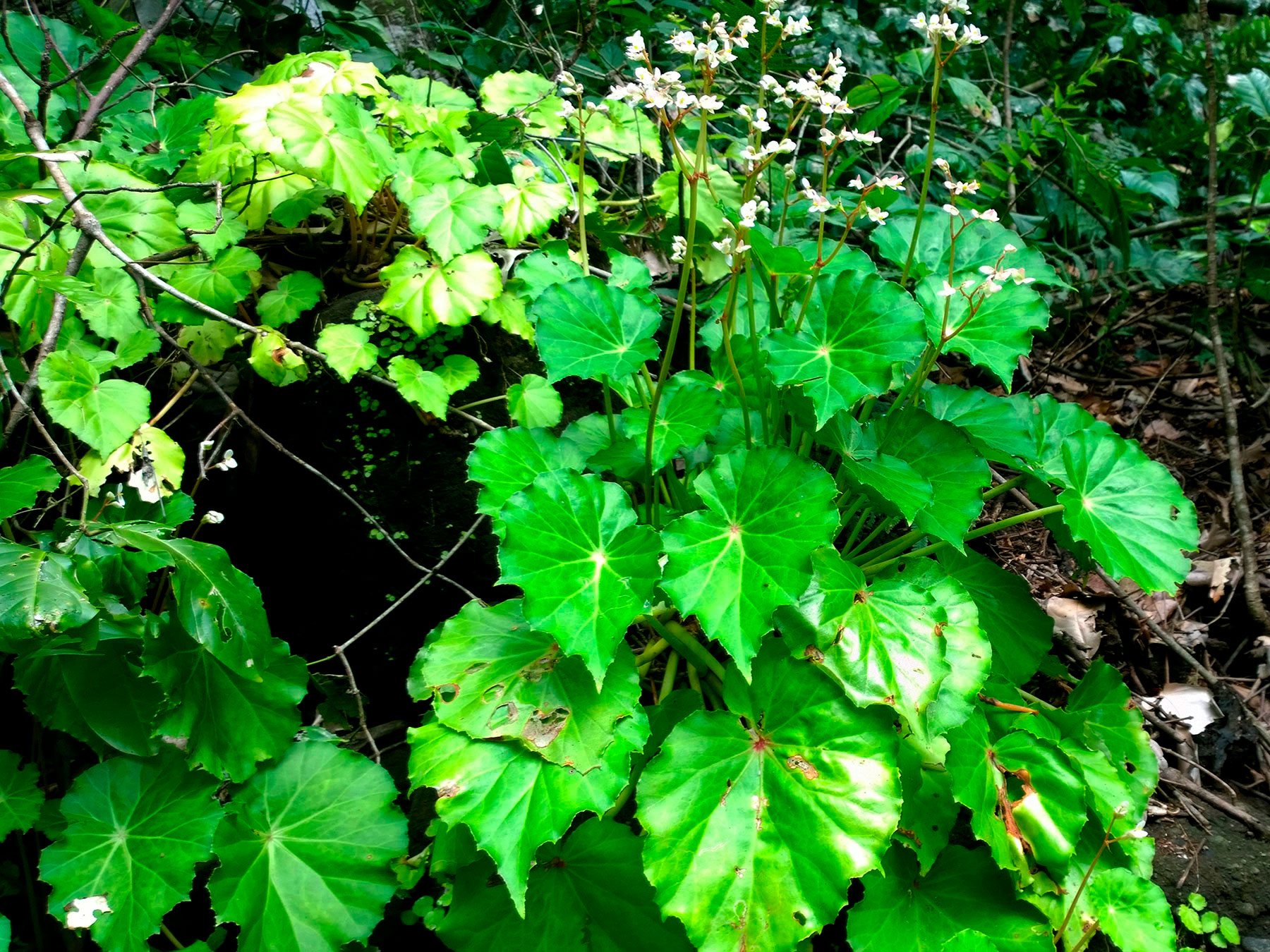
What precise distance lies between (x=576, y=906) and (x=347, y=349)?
1161 mm

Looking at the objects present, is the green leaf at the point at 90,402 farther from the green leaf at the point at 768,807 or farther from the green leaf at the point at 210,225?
the green leaf at the point at 768,807

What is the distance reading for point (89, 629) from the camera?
1280 mm

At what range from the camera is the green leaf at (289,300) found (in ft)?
6.02

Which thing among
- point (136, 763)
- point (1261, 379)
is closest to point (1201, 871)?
point (1261, 379)

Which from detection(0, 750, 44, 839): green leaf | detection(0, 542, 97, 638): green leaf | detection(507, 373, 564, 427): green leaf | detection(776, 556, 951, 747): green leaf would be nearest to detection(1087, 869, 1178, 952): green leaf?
detection(776, 556, 951, 747): green leaf

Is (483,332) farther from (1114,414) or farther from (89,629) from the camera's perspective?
(1114,414)

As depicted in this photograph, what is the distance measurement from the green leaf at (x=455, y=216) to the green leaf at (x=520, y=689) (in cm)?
78

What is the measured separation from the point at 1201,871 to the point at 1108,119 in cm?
298

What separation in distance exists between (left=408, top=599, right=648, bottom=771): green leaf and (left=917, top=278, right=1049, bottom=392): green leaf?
0.80 meters

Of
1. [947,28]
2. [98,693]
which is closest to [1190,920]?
[947,28]

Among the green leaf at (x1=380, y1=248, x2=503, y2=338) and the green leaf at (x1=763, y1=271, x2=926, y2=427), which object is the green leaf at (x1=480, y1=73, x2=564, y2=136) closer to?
the green leaf at (x1=380, y1=248, x2=503, y2=338)

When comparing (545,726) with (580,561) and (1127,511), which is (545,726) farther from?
(1127,511)

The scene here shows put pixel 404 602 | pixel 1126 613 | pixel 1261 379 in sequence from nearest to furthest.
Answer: pixel 404 602, pixel 1126 613, pixel 1261 379

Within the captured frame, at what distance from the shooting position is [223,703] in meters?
1.45
